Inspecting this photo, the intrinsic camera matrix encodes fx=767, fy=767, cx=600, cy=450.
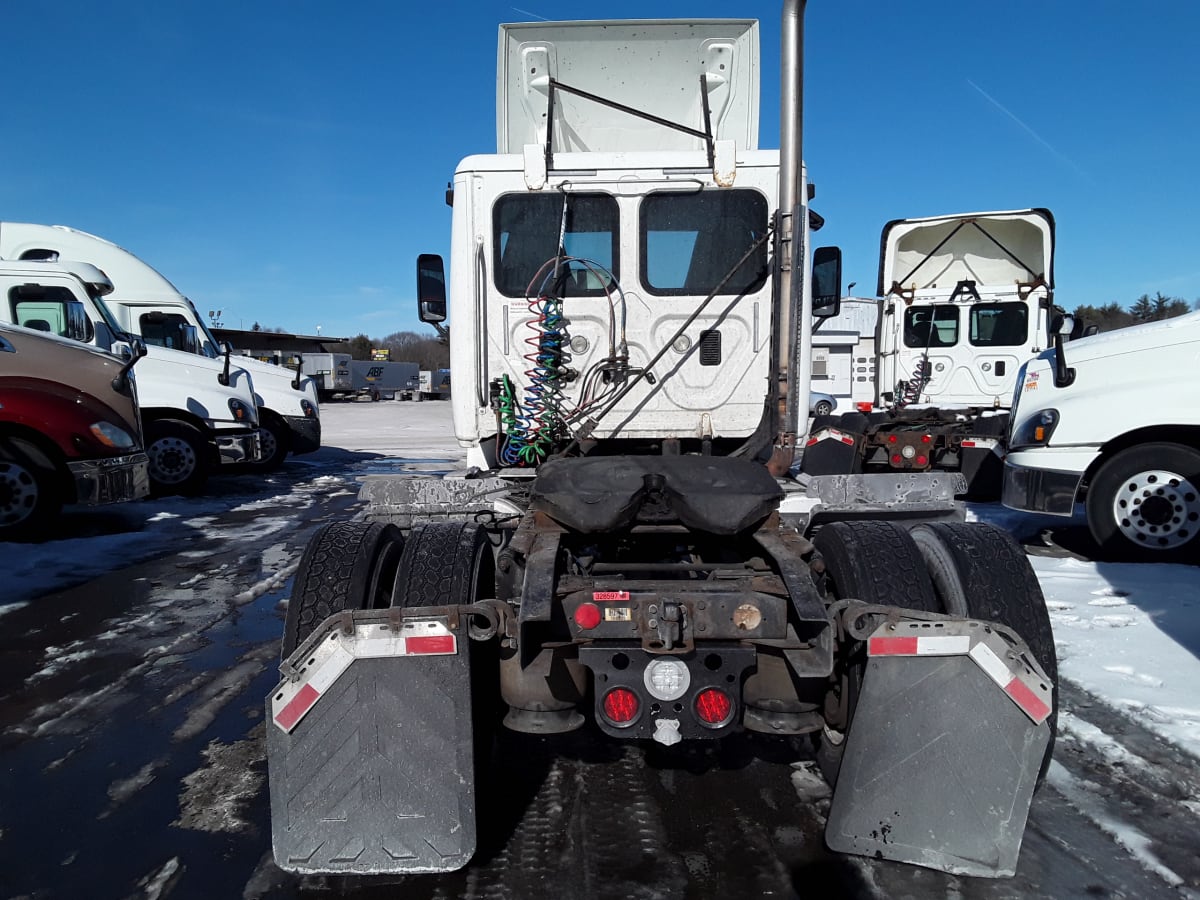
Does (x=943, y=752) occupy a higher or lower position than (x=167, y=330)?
lower

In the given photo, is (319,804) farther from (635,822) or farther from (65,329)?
(65,329)

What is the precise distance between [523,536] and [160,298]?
37.1 ft

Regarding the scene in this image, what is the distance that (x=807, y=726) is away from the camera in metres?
2.63

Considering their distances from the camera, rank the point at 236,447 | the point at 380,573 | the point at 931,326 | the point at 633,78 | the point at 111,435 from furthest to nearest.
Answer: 1. the point at 236,447
2. the point at 931,326
3. the point at 111,435
4. the point at 633,78
5. the point at 380,573

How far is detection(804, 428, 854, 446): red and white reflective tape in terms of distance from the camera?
9.79 meters

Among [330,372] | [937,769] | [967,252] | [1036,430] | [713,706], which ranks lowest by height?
[937,769]

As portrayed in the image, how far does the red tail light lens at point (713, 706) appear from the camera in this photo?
96.0 inches

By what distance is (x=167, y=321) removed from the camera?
1202cm

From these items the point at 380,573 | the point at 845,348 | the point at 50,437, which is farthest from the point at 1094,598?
the point at 845,348

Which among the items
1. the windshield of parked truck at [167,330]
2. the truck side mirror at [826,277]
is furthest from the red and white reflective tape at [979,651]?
the windshield of parked truck at [167,330]

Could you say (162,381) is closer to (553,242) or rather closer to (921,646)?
(553,242)

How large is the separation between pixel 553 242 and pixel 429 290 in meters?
0.86

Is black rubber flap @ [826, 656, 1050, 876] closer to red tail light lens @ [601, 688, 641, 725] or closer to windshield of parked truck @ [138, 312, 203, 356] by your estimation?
red tail light lens @ [601, 688, 641, 725]

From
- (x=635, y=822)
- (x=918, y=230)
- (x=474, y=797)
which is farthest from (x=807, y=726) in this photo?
(x=918, y=230)
